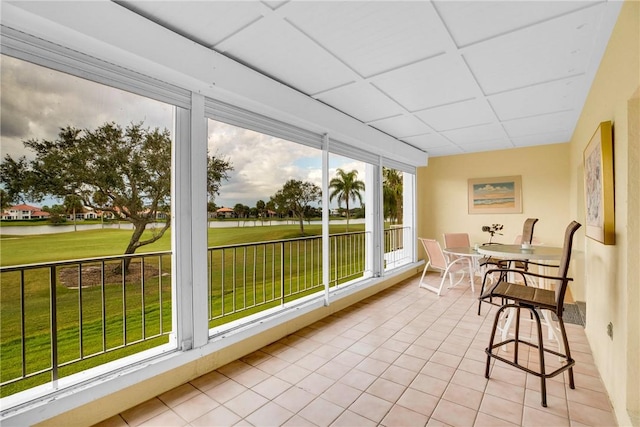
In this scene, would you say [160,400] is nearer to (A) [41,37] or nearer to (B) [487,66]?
(A) [41,37]

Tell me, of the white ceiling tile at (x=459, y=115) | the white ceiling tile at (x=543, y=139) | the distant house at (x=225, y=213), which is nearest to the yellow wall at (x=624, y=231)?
the white ceiling tile at (x=459, y=115)

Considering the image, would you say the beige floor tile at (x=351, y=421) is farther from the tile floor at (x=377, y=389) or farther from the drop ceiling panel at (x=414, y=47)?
the drop ceiling panel at (x=414, y=47)

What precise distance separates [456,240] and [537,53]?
351 cm

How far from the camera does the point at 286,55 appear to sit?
6.98ft

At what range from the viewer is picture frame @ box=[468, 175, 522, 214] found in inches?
202

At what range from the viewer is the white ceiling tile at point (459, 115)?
3.12m

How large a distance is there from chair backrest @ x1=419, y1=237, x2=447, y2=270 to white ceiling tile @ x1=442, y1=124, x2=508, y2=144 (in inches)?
63.7

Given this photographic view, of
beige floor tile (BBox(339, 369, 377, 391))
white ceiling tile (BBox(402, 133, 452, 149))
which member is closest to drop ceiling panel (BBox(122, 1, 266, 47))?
beige floor tile (BBox(339, 369, 377, 391))

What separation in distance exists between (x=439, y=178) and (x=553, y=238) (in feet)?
7.01

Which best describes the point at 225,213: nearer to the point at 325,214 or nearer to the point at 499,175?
the point at 325,214

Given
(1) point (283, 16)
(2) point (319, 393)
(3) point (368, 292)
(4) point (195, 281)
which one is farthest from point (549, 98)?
(4) point (195, 281)

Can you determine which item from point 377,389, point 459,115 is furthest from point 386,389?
point 459,115

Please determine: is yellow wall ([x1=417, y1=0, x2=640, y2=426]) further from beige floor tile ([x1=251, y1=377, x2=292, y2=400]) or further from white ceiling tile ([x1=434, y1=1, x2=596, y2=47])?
beige floor tile ([x1=251, y1=377, x2=292, y2=400])

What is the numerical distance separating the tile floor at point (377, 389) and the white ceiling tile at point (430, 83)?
2383mm
